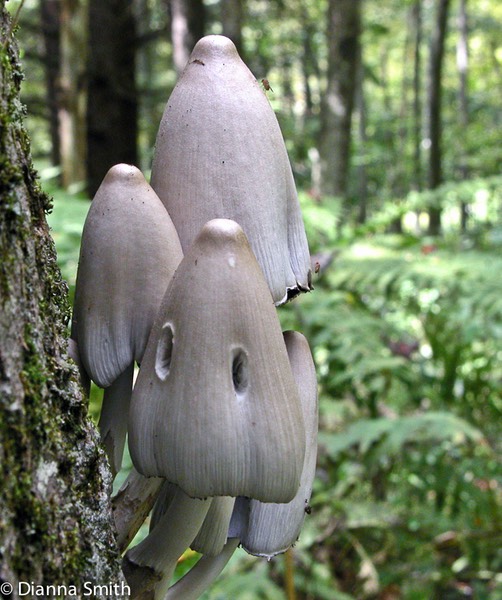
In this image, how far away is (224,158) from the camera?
132 centimetres

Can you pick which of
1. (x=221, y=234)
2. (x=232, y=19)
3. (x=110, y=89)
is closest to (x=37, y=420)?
(x=221, y=234)

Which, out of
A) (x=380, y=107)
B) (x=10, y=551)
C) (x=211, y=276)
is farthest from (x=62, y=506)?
(x=380, y=107)

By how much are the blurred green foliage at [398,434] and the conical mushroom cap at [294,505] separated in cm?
203

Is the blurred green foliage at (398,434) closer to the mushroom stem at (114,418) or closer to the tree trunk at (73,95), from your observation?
the mushroom stem at (114,418)

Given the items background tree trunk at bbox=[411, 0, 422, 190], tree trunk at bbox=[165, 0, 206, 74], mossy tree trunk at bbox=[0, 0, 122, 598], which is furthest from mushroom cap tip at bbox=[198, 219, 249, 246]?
background tree trunk at bbox=[411, 0, 422, 190]

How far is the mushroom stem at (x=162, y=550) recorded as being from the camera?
4.25 feet

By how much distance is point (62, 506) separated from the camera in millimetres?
1030

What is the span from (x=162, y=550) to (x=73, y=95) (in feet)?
21.9

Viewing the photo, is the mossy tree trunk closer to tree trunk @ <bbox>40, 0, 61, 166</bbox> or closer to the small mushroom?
the small mushroom

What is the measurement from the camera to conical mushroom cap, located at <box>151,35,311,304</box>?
1316 millimetres

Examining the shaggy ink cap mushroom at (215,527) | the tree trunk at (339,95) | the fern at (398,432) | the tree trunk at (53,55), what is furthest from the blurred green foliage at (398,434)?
the tree trunk at (53,55)

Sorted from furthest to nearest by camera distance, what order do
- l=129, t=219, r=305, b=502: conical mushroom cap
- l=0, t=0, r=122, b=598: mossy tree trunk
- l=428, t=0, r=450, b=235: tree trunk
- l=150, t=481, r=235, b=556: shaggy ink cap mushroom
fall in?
l=428, t=0, r=450, b=235: tree trunk, l=150, t=481, r=235, b=556: shaggy ink cap mushroom, l=129, t=219, r=305, b=502: conical mushroom cap, l=0, t=0, r=122, b=598: mossy tree trunk

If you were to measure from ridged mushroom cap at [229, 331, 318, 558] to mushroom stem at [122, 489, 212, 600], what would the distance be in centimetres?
14

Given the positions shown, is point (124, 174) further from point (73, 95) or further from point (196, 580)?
point (73, 95)
